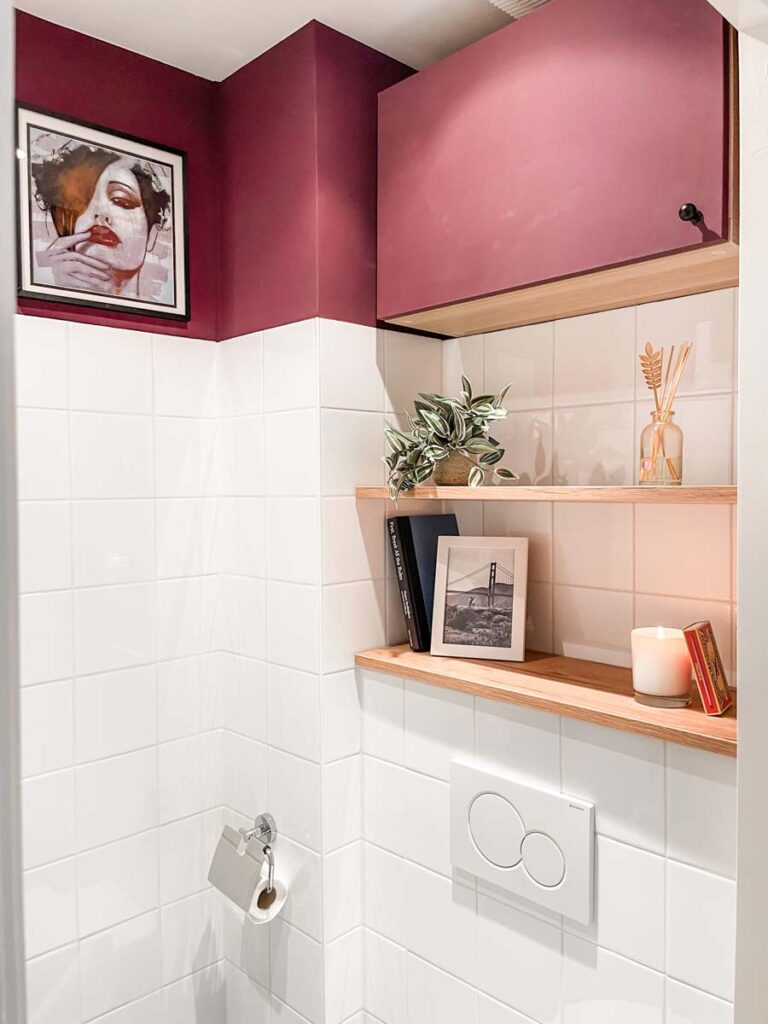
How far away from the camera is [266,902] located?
5.27 feet

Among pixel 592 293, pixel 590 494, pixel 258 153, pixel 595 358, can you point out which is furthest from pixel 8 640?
pixel 258 153

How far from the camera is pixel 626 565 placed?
4.79ft

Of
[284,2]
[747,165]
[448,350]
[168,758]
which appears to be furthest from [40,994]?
[284,2]

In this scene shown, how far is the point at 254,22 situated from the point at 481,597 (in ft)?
4.03

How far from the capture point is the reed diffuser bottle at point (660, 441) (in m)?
1.27

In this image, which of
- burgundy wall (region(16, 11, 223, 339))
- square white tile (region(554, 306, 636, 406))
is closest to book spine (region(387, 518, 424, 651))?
square white tile (region(554, 306, 636, 406))

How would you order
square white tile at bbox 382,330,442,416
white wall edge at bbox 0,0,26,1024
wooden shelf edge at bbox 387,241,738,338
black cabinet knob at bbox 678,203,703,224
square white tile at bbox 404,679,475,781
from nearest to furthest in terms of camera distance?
white wall edge at bbox 0,0,26,1024, black cabinet knob at bbox 678,203,703,224, wooden shelf edge at bbox 387,241,738,338, square white tile at bbox 404,679,475,781, square white tile at bbox 382,330,442,416

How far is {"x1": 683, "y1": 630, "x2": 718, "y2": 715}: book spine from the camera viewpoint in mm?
1146

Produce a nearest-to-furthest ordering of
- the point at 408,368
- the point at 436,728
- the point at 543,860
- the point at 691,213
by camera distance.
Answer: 1. the point at 691,213
2. the point at 543,860
3. the point at 436,728
4. the point at 408,368

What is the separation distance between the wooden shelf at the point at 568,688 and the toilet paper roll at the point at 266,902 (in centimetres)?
50

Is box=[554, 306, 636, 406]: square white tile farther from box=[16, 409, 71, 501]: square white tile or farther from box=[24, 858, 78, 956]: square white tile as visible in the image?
box=[24, 858, 78, 956]: square white tile

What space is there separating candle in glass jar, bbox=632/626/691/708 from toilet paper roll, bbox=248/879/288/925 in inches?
34.7

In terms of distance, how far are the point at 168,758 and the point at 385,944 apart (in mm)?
612

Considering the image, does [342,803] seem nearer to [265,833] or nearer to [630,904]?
[265,833]
